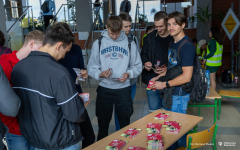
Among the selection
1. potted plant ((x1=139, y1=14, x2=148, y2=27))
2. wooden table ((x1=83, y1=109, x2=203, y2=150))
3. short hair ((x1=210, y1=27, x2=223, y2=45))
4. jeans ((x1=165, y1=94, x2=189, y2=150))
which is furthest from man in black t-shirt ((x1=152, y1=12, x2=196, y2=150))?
potted plant ((x1=139, y1=14, x2=148, y2=27))

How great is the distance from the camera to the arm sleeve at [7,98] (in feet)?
4.09

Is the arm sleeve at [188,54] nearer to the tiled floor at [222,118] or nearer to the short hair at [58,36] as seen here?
the short hair at [58,36]

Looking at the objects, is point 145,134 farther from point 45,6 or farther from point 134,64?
point 45,6

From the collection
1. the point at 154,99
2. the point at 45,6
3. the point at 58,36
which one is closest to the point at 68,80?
the point at 58,36

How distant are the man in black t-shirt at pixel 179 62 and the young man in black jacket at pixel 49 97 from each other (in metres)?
1.22

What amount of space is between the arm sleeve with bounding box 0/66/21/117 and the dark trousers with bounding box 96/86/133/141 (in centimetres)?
139

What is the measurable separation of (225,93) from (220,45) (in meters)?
1.72

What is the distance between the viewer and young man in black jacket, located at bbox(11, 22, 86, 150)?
1.41 meters

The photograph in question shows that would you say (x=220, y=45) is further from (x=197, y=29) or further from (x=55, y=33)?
(x=55, y=33)

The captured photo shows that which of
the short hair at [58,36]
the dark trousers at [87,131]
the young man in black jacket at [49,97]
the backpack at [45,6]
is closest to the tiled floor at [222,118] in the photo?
the dark trousers at [87,131]

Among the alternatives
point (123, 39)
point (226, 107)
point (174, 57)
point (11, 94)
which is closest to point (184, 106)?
point (174, 57)

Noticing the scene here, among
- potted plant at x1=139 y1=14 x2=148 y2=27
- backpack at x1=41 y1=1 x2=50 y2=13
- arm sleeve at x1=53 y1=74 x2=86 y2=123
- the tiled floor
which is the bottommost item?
the tiled floor

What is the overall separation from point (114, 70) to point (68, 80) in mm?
1197

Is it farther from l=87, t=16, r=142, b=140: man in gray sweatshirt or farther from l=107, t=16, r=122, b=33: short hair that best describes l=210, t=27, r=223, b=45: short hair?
l=107, t=16, r=122, b=33: short hair
